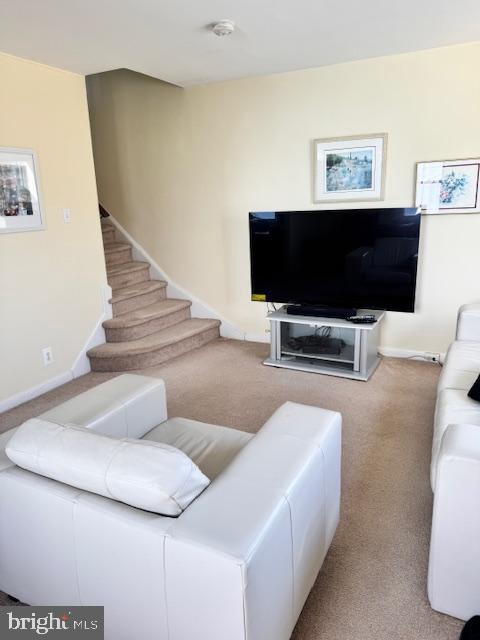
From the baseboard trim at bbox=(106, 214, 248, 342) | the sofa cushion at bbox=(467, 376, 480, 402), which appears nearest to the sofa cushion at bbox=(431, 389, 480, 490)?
the sofa cushion at bbox=(467, 376, 480, 402)

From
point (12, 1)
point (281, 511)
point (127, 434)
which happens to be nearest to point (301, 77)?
point (12, 1)

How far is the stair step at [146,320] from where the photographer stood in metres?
4.08

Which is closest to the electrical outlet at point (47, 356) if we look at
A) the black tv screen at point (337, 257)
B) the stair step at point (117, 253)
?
the stair step at point (117, 253)

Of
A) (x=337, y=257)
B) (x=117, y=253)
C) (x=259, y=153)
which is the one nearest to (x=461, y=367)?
(x=337, y=257)

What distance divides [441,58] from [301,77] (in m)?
1.07

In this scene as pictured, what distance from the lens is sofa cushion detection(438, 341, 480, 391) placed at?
2.32 m

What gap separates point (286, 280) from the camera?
389 cm

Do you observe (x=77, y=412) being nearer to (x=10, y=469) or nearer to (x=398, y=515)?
(x=10, y=469)

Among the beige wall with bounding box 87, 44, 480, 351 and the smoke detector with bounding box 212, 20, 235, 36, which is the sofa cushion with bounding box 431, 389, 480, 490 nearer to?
the beige wall with bounding box 87, 44, 480, 351

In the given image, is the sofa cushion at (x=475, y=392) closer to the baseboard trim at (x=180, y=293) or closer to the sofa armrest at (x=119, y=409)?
the sofa armrest at (x=119, y=409)

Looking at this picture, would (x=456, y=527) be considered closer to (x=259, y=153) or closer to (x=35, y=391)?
(x=35, y=391)

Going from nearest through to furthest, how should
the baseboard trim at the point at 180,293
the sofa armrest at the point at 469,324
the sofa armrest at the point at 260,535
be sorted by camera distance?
the sofa armrest at the point at 260,535, the sofa armrest at the point at 469,324, the baseboard trim at the point at 180,293

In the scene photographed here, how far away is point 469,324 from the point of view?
291cm

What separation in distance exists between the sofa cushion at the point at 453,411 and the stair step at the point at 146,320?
8.96 ft
